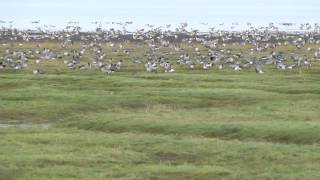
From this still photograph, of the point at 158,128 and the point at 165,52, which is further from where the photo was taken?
the point at 165,52

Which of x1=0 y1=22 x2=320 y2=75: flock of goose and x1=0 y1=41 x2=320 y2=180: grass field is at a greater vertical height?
x1=0 y1=41 x2=320 y2=180: grass field

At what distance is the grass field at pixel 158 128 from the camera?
946 inches

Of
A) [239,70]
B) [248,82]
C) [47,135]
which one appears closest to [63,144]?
[47,135]

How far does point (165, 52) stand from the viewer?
84750mm

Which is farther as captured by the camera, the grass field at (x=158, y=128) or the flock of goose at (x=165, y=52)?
the flock of goose at (x=165, y=52)

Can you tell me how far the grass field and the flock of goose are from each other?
13.7 metres

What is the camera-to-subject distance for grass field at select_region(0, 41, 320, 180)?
2403cm

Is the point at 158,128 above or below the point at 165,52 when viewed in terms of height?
above

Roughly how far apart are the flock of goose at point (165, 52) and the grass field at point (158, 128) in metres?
13.7

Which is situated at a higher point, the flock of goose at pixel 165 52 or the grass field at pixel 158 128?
the grass field at pixel 158 128

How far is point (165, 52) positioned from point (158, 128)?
53.2 metres

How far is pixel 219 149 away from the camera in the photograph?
26656mm

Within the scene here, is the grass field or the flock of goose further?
the flock of goose

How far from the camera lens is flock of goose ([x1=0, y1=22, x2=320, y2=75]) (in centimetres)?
6575
